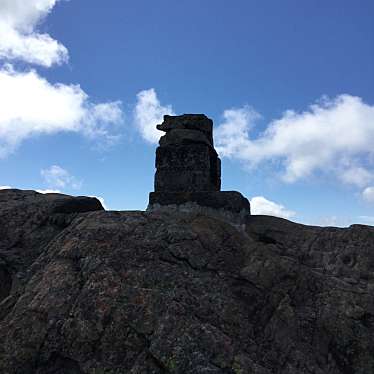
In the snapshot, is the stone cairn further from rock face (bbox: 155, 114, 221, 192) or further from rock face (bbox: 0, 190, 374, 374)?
rock face (bbox: 0, 190, 374, 374)

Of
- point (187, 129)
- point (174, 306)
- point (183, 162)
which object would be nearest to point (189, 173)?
point (183, 162)

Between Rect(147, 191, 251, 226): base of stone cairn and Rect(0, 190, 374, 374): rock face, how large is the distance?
1.06 m

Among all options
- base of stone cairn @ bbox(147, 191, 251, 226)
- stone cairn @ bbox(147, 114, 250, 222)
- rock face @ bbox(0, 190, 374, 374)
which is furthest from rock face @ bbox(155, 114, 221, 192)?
rock face @ bbox(0, 190, 374, 374)

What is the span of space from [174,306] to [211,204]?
4.76 m

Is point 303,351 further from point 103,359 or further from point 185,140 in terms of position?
point 185,140

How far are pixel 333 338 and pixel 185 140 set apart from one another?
24.6ft

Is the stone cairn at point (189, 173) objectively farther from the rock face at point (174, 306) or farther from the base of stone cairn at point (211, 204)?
the rock face at point (174, 306)

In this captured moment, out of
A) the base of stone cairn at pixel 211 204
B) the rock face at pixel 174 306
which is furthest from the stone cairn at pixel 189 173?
the rock face at pixel 174 306

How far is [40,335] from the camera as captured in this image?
7492 mm

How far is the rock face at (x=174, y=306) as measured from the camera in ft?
23.0

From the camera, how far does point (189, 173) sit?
12.9m

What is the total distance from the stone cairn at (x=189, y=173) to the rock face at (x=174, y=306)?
4.09 ft

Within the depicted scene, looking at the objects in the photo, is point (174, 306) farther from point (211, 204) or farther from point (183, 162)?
point (183, 162)

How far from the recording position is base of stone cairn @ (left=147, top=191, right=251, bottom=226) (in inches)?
461
